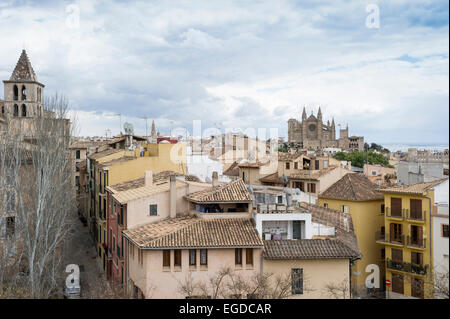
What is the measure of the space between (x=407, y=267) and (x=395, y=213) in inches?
102

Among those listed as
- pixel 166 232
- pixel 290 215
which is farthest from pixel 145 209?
pixel 290 215

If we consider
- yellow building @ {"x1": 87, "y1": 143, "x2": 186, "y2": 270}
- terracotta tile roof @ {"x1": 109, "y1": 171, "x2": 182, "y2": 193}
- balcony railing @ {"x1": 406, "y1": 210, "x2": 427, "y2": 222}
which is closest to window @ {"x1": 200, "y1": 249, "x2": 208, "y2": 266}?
terracotta tile roof @ {"x1": 109, "y1": 171, "x2": 182, "y2": 193}

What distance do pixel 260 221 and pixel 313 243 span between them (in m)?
1.80

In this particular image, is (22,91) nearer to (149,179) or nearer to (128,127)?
(128,127)

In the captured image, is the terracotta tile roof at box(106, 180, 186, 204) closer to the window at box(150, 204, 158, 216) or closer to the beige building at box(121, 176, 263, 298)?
the window at box(150, 204, 158, 216)

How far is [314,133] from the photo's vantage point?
136 m

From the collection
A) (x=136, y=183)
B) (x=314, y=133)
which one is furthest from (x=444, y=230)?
(x=314, y=133)

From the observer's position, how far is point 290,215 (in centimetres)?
1528

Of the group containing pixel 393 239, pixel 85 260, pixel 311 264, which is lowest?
pixel 85 260

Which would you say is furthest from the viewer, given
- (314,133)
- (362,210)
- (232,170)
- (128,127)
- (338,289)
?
(314,133)

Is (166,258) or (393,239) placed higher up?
(166,258)

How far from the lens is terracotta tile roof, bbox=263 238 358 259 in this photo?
45.4ft
